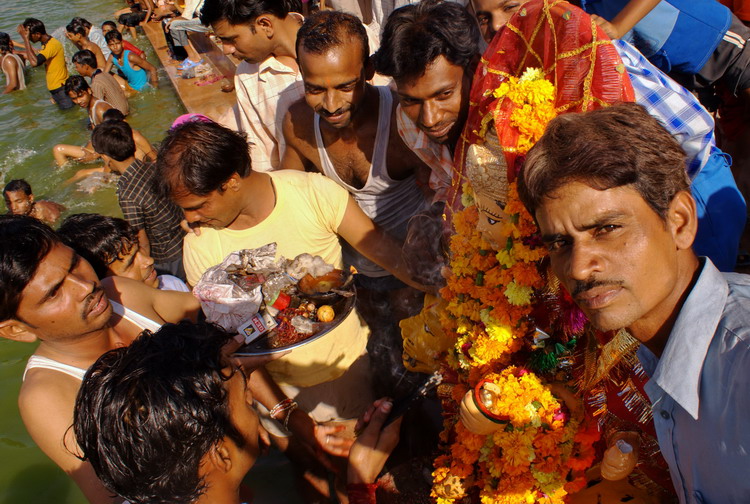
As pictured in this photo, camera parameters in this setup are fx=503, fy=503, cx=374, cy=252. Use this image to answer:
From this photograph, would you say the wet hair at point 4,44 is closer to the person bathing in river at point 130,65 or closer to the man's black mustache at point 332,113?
the person bathing in river at point 130,65

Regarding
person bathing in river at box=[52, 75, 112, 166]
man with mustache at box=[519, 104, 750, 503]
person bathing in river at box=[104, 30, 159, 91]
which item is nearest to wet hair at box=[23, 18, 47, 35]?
person bathing in river at box=[104, 30, 159, 91]

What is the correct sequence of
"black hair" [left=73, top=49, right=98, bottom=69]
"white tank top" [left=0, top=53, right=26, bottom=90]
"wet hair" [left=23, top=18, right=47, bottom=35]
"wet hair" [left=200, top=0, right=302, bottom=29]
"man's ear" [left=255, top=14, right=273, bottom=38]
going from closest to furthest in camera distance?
"wet hair" [left=200, top=0, right=302, bottom=29] < "man's ear" [left=255, top=14, right=273, bottom=38] < "black hair" [left=73, top=49, right=98, bottom=69] < "wet hair" [left=23, top=18, right=47, bottom=35] < "white tank top" [left=0, top=53, right=26, bottom=90]

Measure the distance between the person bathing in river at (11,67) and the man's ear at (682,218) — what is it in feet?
56.2

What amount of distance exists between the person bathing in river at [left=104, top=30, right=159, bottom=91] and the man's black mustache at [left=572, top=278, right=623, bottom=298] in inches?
518

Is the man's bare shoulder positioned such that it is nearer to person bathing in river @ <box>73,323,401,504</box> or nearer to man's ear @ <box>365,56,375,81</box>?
person bathing in river @ <box>73,323,401,504</box>

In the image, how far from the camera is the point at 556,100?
6.39 ft

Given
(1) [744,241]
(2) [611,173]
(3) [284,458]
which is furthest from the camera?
(3) [284,458]

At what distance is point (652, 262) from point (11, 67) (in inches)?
677

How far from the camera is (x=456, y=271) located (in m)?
2.40

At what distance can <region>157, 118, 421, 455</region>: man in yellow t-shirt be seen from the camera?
9.12 ft

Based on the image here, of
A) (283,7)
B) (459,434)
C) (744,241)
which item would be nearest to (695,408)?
(459,434)

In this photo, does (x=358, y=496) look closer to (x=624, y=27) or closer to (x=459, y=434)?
(x=459, y=434)

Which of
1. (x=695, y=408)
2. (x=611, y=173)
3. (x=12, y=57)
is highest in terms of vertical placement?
(x=611, y=173)

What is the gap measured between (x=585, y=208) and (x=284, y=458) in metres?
3.52
